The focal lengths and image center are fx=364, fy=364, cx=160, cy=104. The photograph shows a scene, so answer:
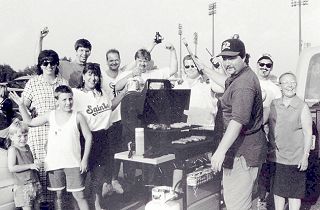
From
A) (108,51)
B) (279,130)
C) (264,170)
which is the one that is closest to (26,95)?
(108,51)

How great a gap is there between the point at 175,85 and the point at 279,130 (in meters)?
1.97

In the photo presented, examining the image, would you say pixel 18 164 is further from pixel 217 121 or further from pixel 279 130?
pixel 279 130

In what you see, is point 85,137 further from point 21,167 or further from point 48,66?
point 48,66

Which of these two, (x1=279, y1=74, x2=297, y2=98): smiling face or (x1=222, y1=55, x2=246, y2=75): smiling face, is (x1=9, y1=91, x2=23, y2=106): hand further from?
(x1=279, y1=74, x2=297, y2=98): smiling face

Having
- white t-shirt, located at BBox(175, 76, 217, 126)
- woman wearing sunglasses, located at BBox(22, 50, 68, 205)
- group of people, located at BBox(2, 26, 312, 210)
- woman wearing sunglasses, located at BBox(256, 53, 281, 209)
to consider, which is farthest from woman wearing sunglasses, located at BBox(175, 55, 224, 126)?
woman wearing sunglasses, located at BBox(22, 50, 68, 205)

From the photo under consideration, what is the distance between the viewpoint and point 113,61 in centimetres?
499

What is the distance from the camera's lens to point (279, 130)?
4.10 m

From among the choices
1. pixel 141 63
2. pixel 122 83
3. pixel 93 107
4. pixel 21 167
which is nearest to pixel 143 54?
pixel 141 63

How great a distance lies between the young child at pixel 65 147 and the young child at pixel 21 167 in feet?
0.44

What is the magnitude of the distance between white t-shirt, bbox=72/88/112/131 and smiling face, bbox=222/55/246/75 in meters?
1.46

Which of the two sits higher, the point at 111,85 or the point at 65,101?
the point at 111,85

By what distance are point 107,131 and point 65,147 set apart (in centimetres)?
69

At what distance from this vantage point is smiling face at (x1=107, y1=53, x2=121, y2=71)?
16.4 feet

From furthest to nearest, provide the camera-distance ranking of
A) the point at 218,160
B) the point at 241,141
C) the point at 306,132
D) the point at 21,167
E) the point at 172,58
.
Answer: the point at 172,58, the point at 306,132, the point at 21,167, the point at 241,141, the point at 218,160
